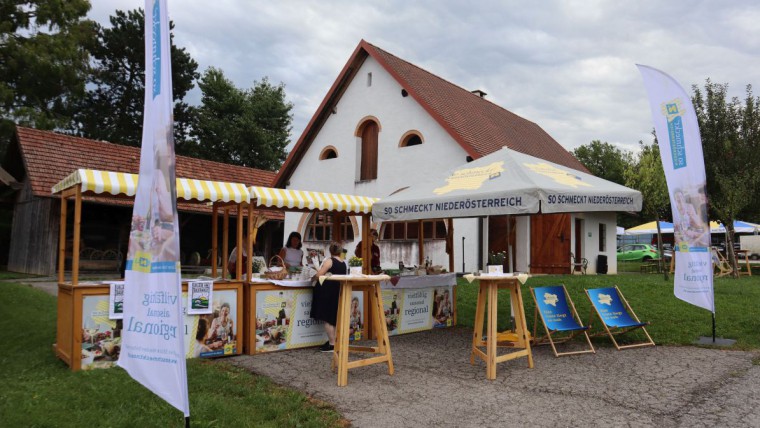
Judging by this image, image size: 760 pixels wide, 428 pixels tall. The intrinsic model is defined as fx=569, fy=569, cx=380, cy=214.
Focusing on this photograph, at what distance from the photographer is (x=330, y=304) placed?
24.4 ft

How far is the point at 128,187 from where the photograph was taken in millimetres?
6363

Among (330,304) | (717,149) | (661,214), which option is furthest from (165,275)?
(661,214)

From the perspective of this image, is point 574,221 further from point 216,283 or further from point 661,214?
point 216,283

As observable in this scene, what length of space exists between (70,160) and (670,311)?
18.2 meters

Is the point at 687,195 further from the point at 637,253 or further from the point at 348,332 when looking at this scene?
the point at 637,253

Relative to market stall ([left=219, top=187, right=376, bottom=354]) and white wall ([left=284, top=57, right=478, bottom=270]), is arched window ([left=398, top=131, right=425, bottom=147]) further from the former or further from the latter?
market stall ([left=219, top=187, right=376, bottom=354])

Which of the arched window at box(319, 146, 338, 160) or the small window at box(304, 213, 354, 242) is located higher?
the arched window at box(319, 146, 338, 160)

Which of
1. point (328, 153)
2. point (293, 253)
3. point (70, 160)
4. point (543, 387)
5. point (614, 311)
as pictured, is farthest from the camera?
point (328, 153)

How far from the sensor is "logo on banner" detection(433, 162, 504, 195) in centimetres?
730

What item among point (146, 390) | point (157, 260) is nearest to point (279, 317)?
point (146, 390)

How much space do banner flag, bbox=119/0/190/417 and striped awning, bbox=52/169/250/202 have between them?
9.15ft

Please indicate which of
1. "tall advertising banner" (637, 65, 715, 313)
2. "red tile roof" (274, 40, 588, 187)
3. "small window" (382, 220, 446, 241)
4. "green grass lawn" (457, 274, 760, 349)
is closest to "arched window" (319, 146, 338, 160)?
"red tile roof" (274, 40, 588, 187)

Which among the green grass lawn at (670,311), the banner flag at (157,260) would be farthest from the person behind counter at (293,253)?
the banner flag at (157,260)

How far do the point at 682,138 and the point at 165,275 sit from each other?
6881 millimetres
